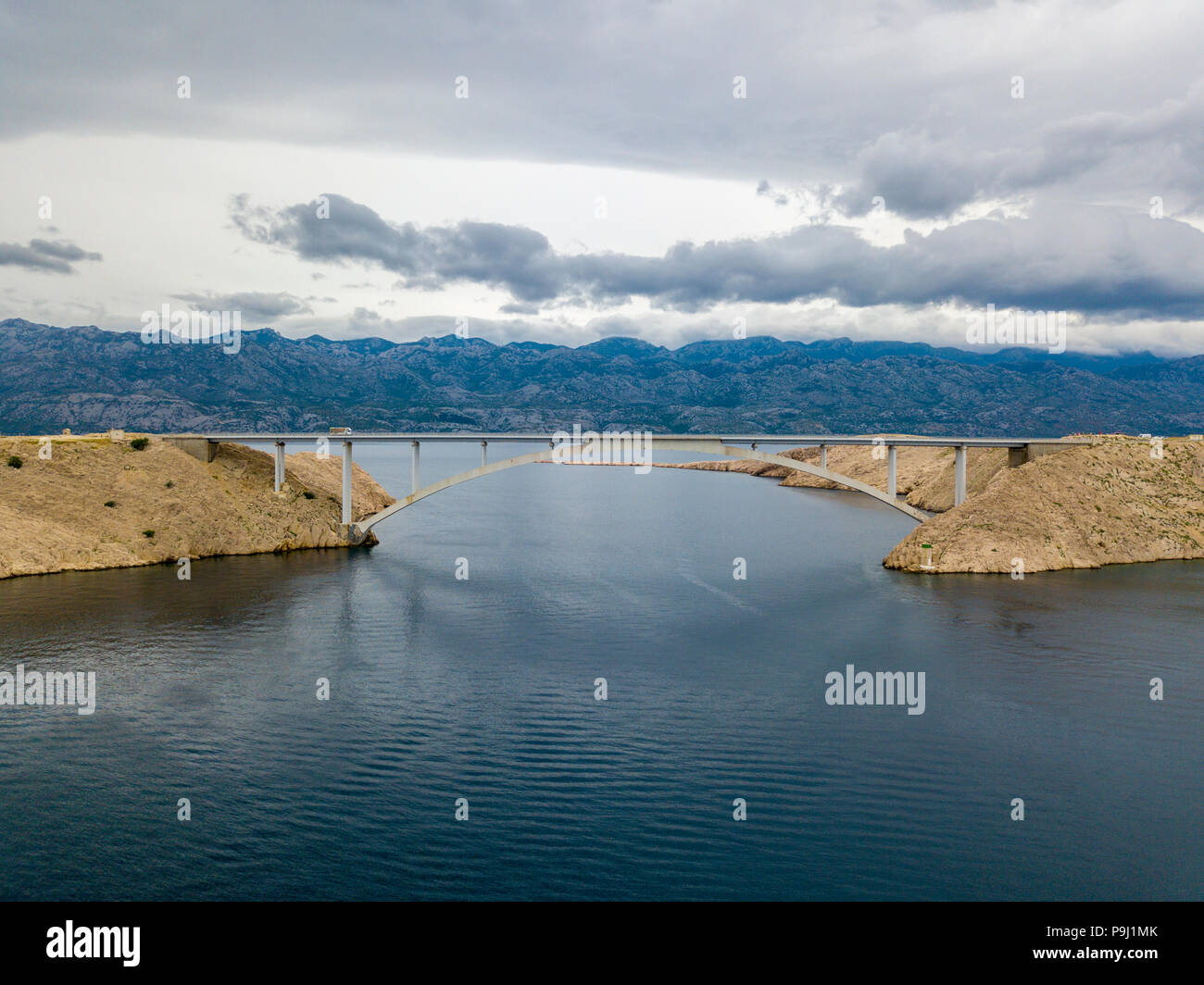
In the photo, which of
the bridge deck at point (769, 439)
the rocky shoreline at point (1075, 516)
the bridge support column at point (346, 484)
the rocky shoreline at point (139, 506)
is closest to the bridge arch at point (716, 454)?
the bridge deck at point (769, 439)

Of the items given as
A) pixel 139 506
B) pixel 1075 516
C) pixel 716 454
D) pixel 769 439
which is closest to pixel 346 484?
pixel 139 506

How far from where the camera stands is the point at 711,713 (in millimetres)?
36500

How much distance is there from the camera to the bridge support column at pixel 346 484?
269 feet

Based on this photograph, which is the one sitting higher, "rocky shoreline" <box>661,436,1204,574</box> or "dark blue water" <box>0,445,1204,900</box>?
"rocky shoreline" <box>661,436,1204,574</box>

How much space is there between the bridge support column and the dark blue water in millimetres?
17977

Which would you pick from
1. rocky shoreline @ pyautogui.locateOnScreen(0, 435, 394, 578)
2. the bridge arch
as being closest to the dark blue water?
rocky shoreline @ pyautogui.locateOnScreen(0, 435, 394, 578)

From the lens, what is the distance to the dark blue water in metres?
23.5

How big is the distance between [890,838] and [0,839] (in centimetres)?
2713

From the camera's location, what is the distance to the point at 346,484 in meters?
83.4

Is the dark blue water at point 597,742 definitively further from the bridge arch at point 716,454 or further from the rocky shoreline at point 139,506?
the bridge arch at point 716,454

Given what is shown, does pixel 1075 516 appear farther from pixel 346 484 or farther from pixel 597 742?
pixel 346 484

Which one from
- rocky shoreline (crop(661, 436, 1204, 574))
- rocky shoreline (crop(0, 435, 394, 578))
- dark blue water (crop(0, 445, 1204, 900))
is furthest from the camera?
rocky shoreline (crop(661, 436, 1204, 574))

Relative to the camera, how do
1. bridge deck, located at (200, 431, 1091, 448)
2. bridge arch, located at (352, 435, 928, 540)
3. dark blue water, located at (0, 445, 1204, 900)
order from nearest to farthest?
dark blue water, located at (0, 445, 1204, 900)
bridge arch, located at (352, 435, 928, 540)
bridge deck, located at (200, 431, 1091, 448)

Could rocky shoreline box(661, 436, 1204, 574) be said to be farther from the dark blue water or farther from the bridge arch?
the dark blue water
